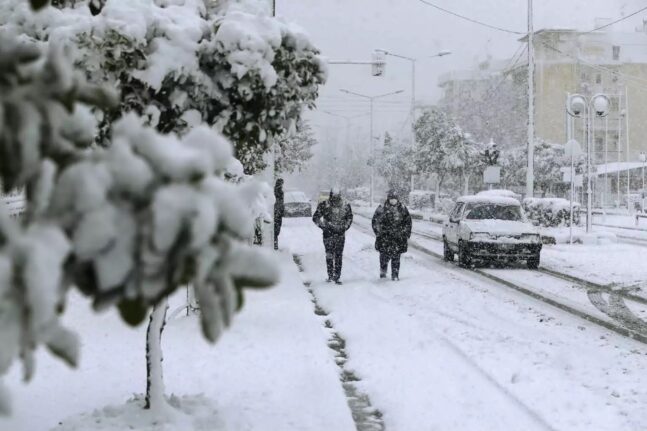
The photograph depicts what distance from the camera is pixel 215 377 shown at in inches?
265

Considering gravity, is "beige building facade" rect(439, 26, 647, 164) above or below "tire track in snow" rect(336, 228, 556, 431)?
above

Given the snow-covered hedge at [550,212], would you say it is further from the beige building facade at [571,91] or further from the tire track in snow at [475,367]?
the beige building facade at [571,91]

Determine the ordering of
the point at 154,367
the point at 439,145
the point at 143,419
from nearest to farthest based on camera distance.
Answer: the point at 143,419 < the point at 154,367 < the point at 439,145

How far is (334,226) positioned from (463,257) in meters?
4.61

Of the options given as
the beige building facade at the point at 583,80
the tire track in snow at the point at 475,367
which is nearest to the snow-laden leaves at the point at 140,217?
the tire track in snow at the point at 475,367

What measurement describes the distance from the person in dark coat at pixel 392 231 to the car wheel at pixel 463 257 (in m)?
3.27

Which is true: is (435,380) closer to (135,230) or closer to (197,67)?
(197,67)

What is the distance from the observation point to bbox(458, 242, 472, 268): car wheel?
17438mm

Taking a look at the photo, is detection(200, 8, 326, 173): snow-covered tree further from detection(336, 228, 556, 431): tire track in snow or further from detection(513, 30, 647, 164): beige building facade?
detection(513, 30, 647, 164): beige building facade

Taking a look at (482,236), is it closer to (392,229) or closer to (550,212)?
(392,229)

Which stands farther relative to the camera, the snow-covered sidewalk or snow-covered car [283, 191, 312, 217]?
snow-covered car [283, 191, 312, 217]

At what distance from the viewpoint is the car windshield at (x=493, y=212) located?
18.5 meters

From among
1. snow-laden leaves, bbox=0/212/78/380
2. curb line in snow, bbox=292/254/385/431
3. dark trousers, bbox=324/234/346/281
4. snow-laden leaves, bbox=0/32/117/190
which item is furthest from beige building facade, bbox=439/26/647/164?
snow-laden leaves, bbox=0/212/78/380

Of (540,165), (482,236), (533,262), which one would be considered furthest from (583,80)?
(482,236)
